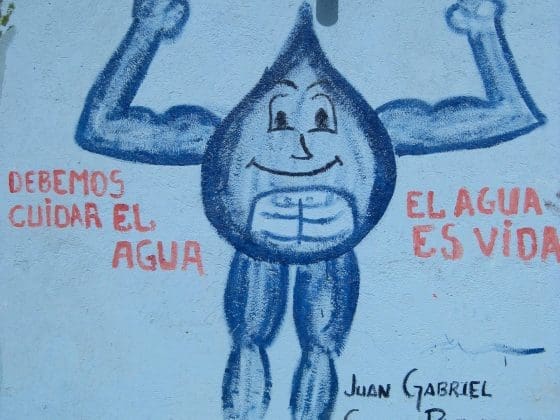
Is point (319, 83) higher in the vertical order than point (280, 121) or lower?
higher

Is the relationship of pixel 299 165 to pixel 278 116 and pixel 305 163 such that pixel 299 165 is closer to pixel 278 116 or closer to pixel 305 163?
pixel 305 163

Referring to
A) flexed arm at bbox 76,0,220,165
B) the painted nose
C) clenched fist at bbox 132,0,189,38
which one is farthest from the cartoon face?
clenched fist at bbox 132,0,189,38

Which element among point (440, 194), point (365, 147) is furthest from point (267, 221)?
point (440, 194)

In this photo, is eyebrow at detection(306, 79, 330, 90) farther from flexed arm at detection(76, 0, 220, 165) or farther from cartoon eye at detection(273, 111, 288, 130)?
flexed arm at detection(76, 0, 220, 165)

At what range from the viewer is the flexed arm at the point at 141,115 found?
288 cm

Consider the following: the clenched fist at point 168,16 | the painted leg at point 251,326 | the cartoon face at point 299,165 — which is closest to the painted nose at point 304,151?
the cartoon face at point 299,165

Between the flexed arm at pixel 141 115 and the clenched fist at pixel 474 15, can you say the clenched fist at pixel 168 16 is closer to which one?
the flexed arm at pixel 141 115

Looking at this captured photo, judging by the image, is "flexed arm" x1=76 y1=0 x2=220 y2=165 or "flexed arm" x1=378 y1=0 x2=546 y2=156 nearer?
"flexed arm" x1=378 y1=0 x2=546 y2=156

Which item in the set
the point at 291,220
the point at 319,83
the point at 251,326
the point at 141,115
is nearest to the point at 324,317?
the point at 251,326

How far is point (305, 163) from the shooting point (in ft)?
9.32

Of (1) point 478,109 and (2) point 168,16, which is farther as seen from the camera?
(2) point 168,16

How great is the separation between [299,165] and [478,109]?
0.81 meters

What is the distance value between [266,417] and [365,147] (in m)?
1.28

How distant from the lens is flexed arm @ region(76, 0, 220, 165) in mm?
2879
